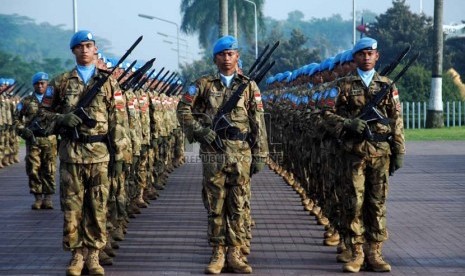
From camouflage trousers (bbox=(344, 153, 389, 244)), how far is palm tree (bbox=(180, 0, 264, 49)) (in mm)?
75743

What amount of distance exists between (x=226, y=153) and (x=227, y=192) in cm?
37

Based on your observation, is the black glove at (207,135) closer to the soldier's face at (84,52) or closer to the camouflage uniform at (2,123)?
the soldier's face at (84,52)

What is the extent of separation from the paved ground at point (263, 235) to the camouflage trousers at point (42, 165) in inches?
14.7

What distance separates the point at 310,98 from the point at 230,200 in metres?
3.55

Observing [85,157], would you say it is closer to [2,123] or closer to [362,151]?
[362,151]

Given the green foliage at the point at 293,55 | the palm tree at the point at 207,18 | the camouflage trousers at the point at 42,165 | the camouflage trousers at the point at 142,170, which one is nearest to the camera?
the camouflage trousers at the point at 142,170

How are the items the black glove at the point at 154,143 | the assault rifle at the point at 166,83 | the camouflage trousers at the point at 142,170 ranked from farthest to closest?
the assault rifle at the point at 166,83 < the black glove at the point at 154,143 < the camouflage trousers at the point at 142,170

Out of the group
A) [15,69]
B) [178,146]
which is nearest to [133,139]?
[178,146]

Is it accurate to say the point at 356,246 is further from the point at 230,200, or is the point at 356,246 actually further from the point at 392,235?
the point at 392,235

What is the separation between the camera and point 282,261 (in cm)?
1019

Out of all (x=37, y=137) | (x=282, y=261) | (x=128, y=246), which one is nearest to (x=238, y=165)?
(x=282, y=261)

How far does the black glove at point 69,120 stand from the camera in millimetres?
9281

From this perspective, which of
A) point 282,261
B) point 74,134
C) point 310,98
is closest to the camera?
point 74,134

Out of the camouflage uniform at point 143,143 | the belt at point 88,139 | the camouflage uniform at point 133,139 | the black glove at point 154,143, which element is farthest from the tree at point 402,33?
the belt at point 88,139
